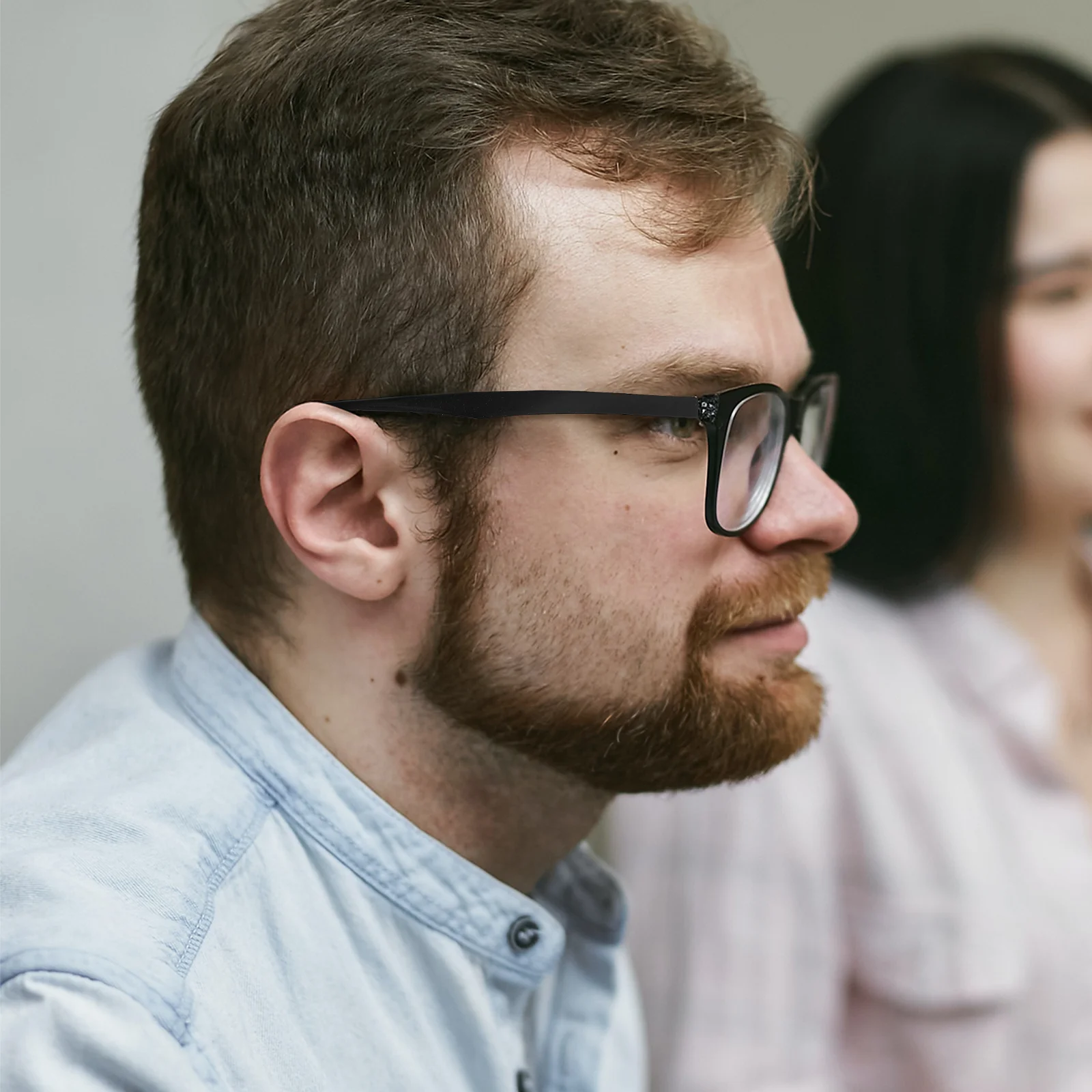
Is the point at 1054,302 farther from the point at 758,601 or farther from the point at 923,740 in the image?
the point at 758,601

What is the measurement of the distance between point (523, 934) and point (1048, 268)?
0.83 m

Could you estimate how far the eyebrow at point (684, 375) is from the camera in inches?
31.0

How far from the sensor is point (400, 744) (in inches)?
32.9

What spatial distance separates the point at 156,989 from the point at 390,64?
0.56m

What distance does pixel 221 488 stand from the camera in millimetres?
863

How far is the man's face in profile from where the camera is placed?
784 millimetres

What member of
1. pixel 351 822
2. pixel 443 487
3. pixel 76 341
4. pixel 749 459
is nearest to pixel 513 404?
pixel 443 487

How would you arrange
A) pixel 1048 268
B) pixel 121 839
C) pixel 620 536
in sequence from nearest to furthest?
pixel 121 839, pixel 620 536, pixel 1048 268

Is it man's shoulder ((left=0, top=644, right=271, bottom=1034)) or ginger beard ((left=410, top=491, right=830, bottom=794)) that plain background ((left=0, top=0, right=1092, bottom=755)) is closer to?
man's shoulder ((left=0, top=644, right=271, bottom=1034))

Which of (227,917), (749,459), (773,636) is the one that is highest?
(749,459)

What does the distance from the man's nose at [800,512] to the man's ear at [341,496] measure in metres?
0.24

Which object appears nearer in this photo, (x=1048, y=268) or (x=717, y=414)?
(x=717, y=414)

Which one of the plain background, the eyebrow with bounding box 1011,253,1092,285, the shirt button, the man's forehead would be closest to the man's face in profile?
the man's forehead

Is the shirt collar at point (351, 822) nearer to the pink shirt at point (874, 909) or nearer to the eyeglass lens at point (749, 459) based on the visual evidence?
the eyeglass lens at point (749, 459)
